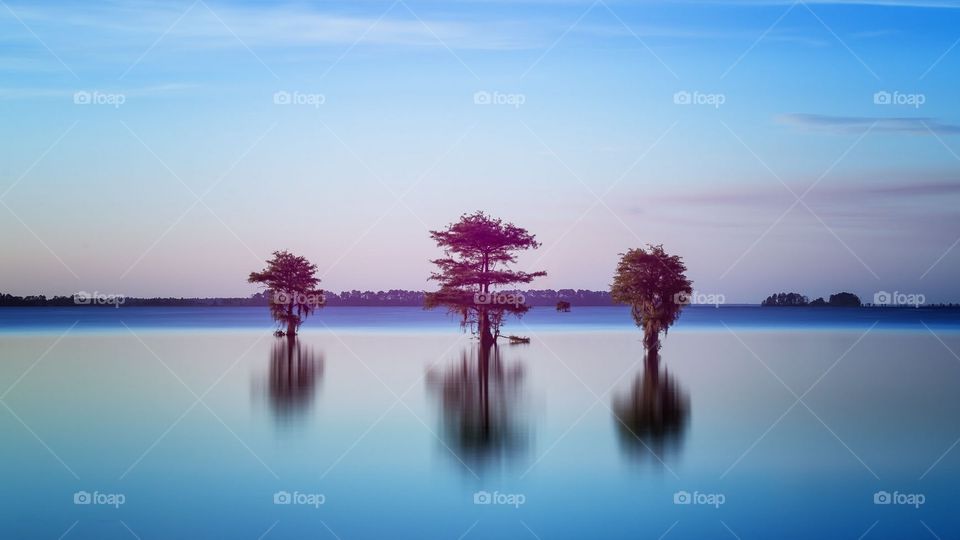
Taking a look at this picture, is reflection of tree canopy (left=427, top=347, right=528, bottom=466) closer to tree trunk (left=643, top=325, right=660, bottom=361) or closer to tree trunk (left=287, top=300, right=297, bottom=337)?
tree trunk (left=643, top=325, right=660, bottom=361)

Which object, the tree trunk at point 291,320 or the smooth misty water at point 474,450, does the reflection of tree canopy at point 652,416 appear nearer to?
the smooth misty water at point 474,450

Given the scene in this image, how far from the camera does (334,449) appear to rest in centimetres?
1950

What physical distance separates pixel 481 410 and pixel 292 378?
36.3ft

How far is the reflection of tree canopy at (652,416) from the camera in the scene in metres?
20.0

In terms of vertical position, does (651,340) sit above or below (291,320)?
below

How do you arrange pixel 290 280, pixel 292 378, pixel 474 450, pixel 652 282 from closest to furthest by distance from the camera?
pixel 474 450 → pixel 292 378 → pixel 652 282 → pixel 290 280

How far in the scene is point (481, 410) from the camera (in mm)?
24312

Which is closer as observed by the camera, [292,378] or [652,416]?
[652,416]

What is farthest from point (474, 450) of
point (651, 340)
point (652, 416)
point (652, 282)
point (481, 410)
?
point (651, 340)

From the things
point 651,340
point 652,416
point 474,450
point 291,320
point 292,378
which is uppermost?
point 291,320

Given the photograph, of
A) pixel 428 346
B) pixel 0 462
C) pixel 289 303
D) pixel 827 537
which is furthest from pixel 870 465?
pixel 289 303

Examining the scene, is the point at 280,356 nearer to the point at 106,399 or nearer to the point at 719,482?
the point at 106,399

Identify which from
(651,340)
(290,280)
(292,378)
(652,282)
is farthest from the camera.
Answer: (290,280)

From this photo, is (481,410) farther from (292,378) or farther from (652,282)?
(652,282)
